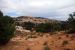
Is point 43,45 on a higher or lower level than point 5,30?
lower

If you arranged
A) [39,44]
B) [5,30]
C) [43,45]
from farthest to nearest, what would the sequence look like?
[5,30]
[39,44]
[43,45]

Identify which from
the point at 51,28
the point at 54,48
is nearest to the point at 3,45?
the point at 54,48

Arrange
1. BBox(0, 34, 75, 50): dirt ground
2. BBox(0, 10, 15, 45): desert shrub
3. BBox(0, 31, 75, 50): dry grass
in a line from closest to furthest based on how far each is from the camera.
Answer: BBox(0, 34, 75, 50): dirt ground < BBox(0, 31, 75, 50): dry grass < BBox(0, 10, 15, 45): desert shrub

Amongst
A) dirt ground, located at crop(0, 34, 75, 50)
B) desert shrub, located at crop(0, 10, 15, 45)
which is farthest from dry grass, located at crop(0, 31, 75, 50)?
desert shrub, located at crop(0, 10, 15, 45)

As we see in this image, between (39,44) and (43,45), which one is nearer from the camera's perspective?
(43,45)

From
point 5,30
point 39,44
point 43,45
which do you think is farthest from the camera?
point 5,30

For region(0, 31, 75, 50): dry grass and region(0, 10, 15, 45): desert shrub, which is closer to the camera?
region(0, 31, 75, 50): dry grass

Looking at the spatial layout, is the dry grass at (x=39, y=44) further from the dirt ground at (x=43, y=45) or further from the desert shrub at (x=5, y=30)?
the desert shrub at (x=5, y=30)

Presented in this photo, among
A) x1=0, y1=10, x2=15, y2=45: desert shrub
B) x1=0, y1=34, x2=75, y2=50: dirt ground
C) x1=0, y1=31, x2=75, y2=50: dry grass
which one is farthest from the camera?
x1=0, y1=10, x2=15, y2=45: desert shrub

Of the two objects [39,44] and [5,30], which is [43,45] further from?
[5,30]

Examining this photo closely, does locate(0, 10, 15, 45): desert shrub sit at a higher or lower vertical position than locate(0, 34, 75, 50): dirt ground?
higher

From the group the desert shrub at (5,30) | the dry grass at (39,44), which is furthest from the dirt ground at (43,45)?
the desert shrub at (5,30)

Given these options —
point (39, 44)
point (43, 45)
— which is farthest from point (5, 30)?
point (43, 45)

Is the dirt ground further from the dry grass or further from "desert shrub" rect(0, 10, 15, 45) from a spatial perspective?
"desert shrub" rect(0, 10, 15, 45)
